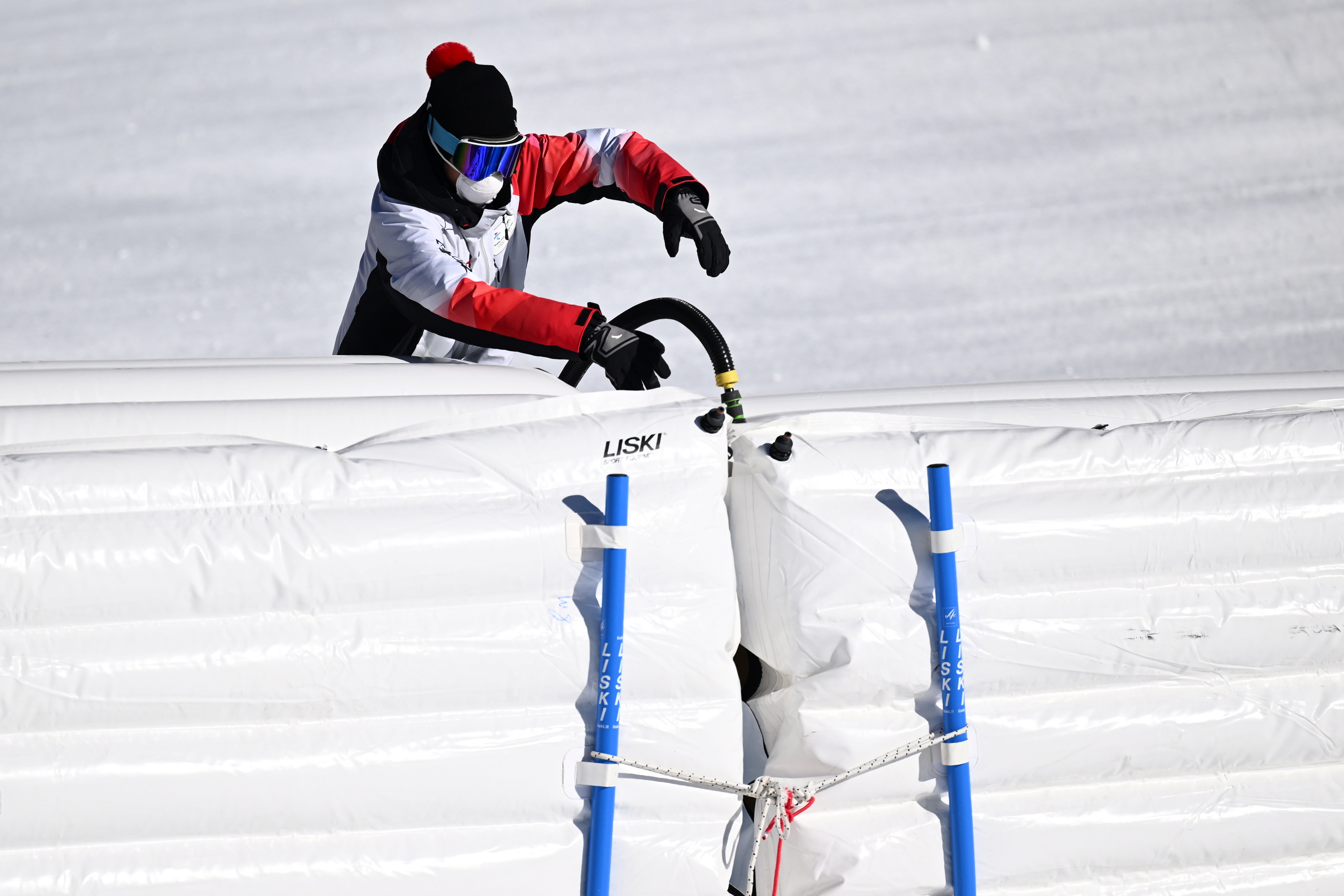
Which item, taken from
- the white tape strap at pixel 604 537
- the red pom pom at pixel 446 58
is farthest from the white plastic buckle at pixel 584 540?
the red pom pom at pixel 446 58

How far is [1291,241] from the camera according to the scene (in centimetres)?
224

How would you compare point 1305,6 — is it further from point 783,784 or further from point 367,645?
point 367,645

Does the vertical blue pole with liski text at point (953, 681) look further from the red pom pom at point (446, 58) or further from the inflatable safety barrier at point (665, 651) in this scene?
the red pom pom at point (446, 58)

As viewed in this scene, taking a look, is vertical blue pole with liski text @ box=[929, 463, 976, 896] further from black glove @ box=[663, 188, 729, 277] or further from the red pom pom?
the red pom pom

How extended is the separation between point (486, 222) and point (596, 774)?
2.72 ft

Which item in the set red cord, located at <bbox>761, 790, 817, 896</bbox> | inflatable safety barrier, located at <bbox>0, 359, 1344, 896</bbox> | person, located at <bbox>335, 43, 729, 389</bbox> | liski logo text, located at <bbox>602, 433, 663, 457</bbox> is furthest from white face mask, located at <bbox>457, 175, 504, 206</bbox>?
red cord, located at <bbox>761, 790, 817, 896</bbox>

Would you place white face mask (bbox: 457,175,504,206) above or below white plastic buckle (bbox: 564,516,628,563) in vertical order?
above

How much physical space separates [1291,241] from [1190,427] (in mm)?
1584

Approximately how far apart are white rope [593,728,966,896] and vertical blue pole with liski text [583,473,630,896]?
32mm

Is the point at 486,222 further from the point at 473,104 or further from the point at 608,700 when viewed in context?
the point at 608,700

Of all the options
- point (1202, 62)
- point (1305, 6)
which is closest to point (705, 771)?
point (1202, 62)

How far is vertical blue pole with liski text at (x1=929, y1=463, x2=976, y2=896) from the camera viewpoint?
0.87 m

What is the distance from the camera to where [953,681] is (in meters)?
0.88

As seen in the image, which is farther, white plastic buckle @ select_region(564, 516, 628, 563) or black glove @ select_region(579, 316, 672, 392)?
black glove @ select_region(579, 316, 672, 392)
